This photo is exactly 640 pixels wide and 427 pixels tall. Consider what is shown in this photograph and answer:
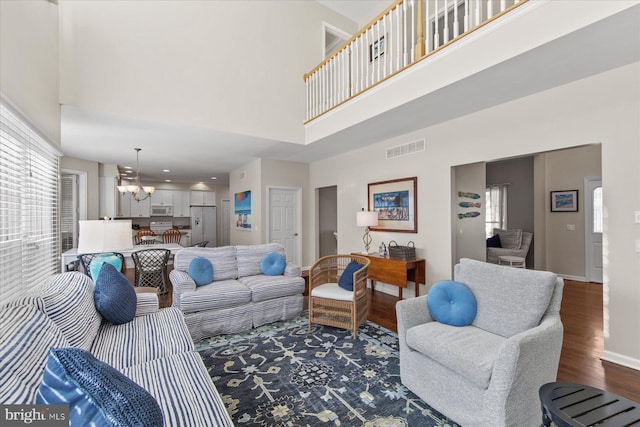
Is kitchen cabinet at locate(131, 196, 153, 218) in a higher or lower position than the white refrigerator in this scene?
higher

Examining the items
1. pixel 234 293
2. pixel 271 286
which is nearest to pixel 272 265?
pixel 271 286

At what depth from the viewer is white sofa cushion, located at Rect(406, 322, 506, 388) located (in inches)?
62.5

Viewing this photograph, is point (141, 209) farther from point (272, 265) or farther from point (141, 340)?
point (141, 340)

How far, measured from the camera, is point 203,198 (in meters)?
10.5

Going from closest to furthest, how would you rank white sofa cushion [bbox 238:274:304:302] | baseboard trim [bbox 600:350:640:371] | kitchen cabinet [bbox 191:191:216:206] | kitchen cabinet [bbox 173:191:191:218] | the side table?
baseboard trim [bbox 600:350:640:371] < white sofa cushion [bbox 238:274:304:302] < the side table < kitchen cabinet [bbox 173:191:191:218] < kitchen cabinet [bbox 191:191:216:206]

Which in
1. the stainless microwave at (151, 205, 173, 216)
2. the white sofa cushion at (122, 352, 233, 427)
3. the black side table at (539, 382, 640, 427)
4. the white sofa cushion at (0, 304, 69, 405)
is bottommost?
the white sofa cushion at (122, 352, 233, 427)

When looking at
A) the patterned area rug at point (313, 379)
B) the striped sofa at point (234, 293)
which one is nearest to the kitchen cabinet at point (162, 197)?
the striped sofa at point (234, 293)

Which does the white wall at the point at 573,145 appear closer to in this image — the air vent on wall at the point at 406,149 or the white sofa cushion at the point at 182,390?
the air vent on wall at the point at 406,149

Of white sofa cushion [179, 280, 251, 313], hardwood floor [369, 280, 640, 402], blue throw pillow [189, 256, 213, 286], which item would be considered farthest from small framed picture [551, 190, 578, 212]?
blue throw pillow [189, 256, 213, 286]

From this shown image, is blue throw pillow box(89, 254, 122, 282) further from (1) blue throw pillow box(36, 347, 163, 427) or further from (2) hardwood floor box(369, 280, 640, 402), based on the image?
(2) hardwood floor box(369, 280, 640, 402)

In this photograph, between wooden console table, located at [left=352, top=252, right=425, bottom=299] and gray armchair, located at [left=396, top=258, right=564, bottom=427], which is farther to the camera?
wooden console table, located at [left=352, top=252, right=425, bottom=299]

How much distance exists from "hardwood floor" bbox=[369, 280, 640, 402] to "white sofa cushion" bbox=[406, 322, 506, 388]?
3.58 ft

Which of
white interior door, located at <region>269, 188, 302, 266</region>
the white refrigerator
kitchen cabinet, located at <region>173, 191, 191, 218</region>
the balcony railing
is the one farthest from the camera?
the white refrigerator

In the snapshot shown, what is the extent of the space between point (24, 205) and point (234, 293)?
1.91m
